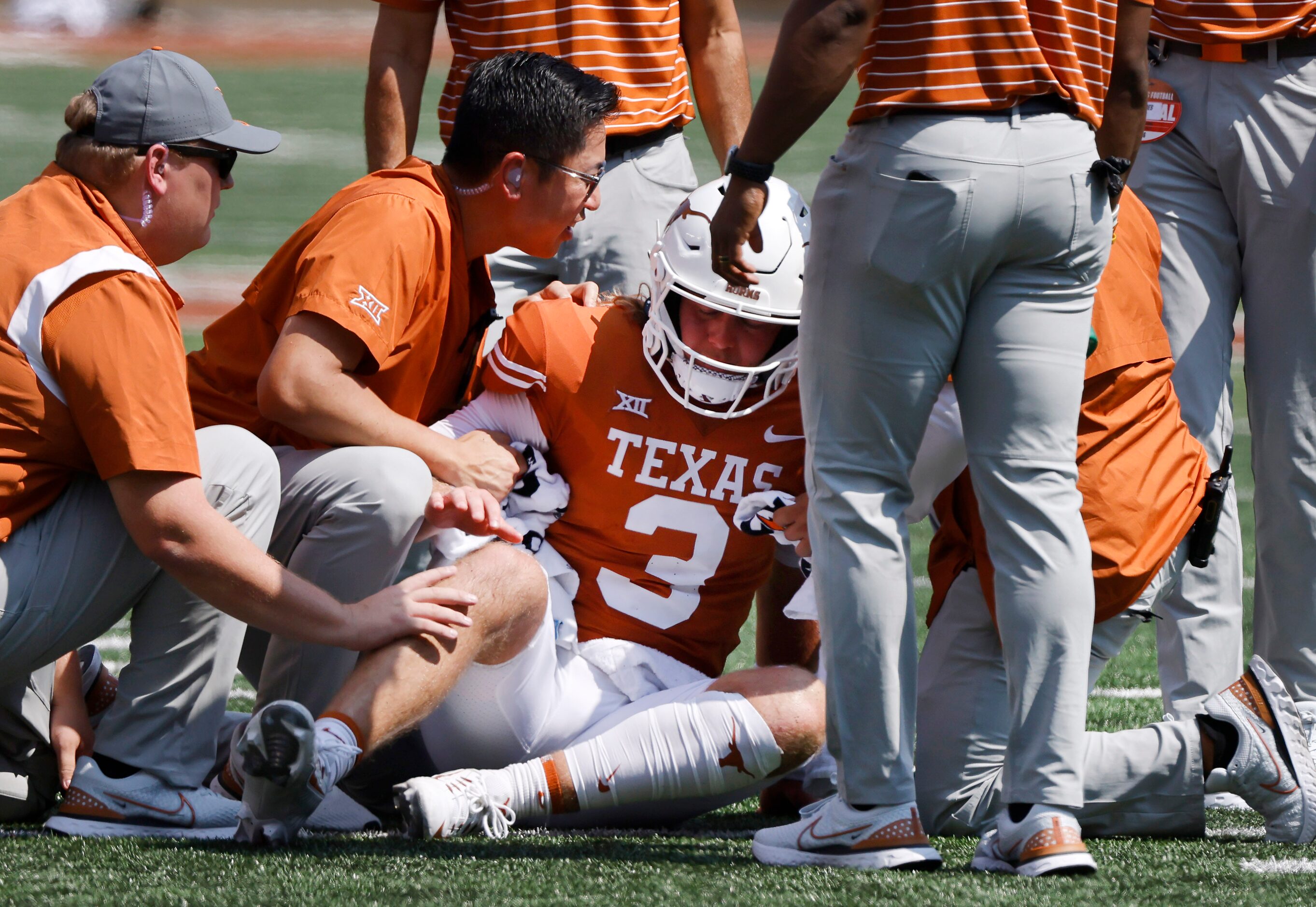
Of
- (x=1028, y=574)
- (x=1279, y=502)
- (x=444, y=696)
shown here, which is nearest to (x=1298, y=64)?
(x=1279, y=502)

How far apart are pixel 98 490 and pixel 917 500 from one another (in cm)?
132

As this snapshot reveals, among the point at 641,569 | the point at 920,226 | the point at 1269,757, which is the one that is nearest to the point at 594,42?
the point at 641,569

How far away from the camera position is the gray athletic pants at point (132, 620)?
2402 millimetres

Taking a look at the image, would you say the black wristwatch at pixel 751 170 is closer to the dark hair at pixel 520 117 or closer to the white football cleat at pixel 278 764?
the dark hair at pixel 520 117

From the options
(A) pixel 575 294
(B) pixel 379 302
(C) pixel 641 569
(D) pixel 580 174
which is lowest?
(C) pixel 641 569

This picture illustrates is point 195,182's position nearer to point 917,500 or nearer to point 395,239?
point 395,239

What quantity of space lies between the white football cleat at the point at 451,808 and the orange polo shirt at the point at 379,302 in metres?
0.70

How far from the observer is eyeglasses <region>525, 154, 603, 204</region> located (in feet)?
9.64

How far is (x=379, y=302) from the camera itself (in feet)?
8.68

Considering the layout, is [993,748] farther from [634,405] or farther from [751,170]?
[751,170]

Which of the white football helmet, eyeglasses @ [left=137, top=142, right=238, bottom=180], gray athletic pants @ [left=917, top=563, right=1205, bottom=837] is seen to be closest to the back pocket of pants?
the white football helmet

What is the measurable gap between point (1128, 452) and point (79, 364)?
169 centimetres

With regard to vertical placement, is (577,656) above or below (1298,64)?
below

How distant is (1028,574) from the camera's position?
219cm
